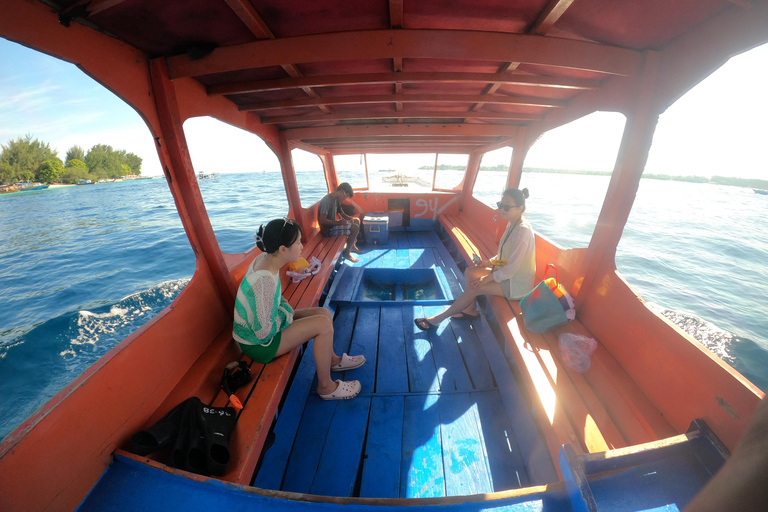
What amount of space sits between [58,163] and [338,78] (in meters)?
62.0

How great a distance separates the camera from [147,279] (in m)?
7.02

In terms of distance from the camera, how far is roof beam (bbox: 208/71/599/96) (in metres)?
2.24

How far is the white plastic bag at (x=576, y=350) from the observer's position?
2027 mm

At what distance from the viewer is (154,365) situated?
1853 millimetres

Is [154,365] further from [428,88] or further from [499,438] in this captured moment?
[428,88]

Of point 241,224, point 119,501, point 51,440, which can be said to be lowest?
point 241,224

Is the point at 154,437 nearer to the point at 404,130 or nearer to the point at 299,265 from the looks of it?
the point at 299,265

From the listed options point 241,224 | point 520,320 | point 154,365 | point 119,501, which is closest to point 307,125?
point 154,365

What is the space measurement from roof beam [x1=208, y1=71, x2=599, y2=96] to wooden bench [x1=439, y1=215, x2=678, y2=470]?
2104 mm

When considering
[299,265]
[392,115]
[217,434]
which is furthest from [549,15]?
[299,265]

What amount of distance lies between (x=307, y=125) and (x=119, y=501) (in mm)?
4498

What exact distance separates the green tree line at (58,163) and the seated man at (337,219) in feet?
179

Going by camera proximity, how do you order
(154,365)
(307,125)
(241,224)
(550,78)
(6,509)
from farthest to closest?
(241,224) < (307,125) < (550,78) < (154,365) < (6,509)

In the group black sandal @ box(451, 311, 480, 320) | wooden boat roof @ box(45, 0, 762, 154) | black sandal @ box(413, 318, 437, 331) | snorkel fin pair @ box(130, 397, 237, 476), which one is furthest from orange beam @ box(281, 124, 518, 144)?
snorkel fin pair @ box(130, 397, 237, 476)
